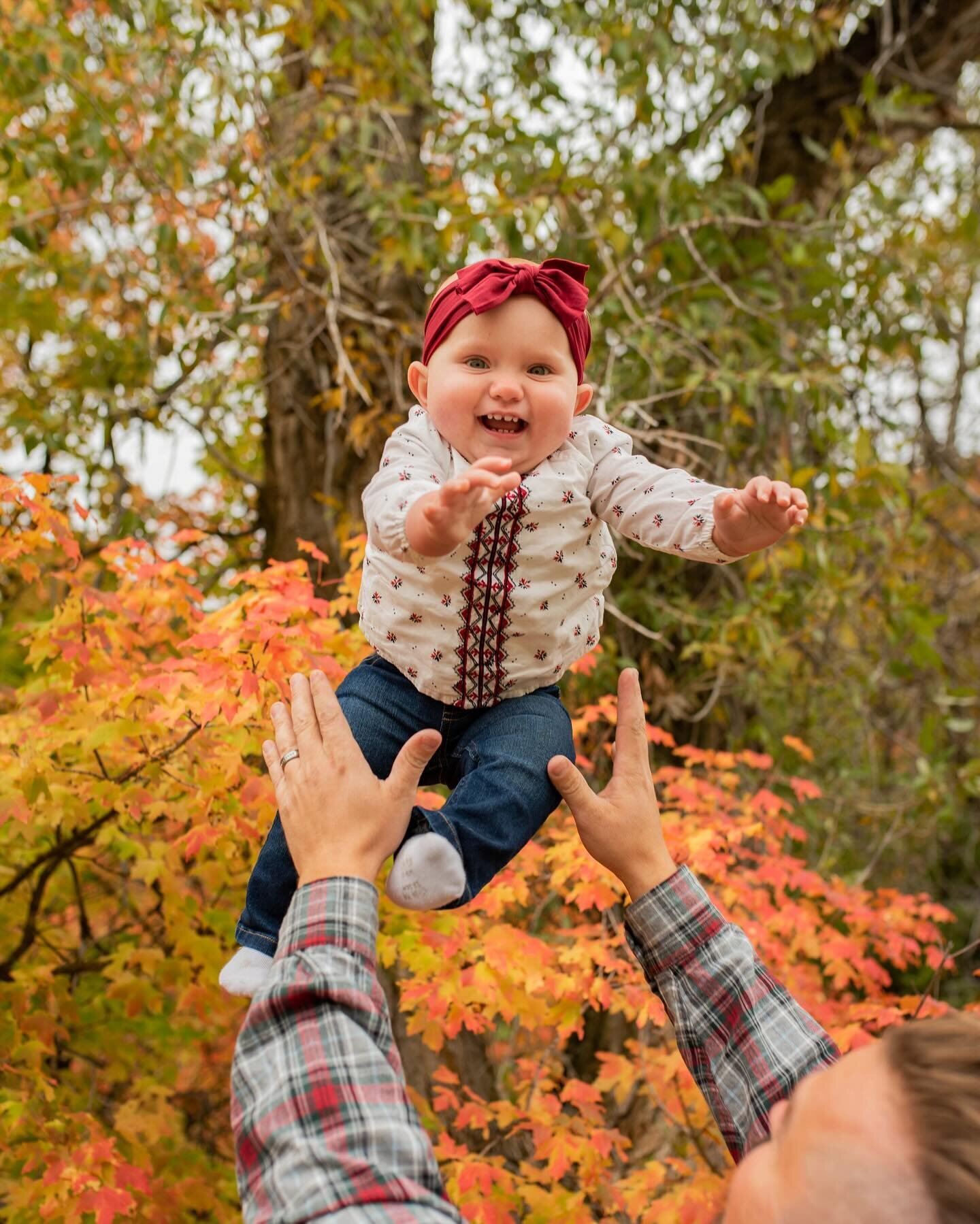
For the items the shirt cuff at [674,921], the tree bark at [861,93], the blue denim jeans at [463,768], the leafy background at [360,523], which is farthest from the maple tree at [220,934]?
the tree bark at [861,93]

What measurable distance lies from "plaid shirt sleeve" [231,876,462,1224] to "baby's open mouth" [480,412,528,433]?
2.37 ft

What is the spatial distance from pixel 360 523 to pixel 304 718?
2751 millimetres

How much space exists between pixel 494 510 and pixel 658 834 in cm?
61

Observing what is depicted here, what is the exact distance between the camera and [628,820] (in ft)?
5.44

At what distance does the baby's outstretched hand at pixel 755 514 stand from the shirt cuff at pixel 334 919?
668 millimetres

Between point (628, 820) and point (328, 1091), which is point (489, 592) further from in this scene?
point (328, 1091)

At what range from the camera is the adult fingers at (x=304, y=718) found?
1.42m

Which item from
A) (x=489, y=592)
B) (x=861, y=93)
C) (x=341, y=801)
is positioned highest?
(x=861, y=93)

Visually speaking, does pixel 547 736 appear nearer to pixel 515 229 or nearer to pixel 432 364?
pixel 432 364

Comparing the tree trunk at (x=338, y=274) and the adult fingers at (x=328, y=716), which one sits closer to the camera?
the adult fingers at (x=328, y=716)

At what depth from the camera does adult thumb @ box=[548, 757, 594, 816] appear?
1521 millimetres

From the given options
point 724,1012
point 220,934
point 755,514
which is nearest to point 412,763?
point 755,514

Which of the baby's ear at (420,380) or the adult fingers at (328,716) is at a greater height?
the baby's ear at (420,380)

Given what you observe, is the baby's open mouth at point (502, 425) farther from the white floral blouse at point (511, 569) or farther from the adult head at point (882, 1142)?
the adult head at point (882, 1142)
